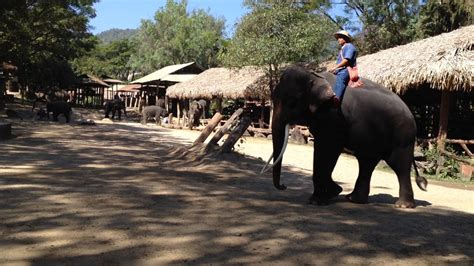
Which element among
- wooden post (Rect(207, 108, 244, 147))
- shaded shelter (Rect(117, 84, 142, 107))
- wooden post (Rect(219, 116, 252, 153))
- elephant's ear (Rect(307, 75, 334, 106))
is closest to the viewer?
elephant's ear (Rect(307, 75, 334, 106))

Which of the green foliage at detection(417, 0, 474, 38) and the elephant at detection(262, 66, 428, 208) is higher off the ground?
the green foliage at detection(417, 0, 474, 38)

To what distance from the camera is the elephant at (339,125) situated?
5.71 metres

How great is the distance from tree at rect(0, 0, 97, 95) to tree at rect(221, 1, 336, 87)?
9138 millimetres

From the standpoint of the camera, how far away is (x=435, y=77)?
40.2 feet

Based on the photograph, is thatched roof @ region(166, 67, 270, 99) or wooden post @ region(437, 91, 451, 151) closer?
wooden post @ region(437, 91, 451, 151)

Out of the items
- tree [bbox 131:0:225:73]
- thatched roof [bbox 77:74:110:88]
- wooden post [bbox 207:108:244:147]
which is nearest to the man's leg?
wooden post [bbox 207:108:244:147]

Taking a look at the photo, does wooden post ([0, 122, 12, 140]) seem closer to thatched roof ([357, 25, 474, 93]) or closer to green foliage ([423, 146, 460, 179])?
thatched roof ([357, 25, 474, 93])

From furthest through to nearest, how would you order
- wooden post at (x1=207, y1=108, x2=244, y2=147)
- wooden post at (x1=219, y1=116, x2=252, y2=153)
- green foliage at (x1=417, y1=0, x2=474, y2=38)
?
green foliage at (x1=417, y1=0, x2=474, y2=38), wooden post at (x1=207, y1=108, x2=244, y2=147), wooden post at (x1=219, y1=116, x2=252, y2=153)

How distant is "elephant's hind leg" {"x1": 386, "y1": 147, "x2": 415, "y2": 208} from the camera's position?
19.6 feet

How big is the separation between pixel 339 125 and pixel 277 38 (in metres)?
15.6

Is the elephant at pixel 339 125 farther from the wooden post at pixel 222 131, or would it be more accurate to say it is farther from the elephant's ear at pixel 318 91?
the wooden post at pixel 222 131

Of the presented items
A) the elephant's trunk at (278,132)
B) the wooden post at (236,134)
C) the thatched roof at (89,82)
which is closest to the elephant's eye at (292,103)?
the elephant's trunk at (278,132)

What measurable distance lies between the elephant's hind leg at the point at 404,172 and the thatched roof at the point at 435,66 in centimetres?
684

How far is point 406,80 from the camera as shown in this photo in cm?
1316
